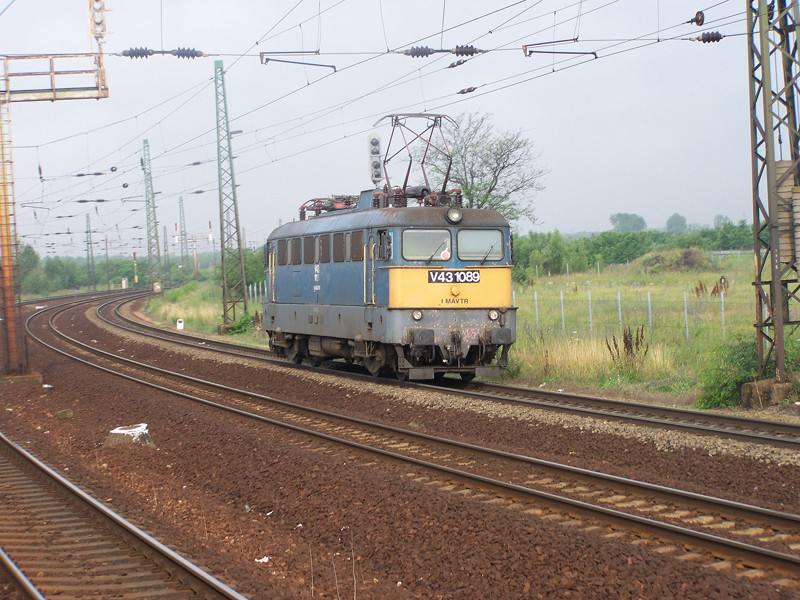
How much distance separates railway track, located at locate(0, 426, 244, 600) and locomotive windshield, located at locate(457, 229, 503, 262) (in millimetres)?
8386

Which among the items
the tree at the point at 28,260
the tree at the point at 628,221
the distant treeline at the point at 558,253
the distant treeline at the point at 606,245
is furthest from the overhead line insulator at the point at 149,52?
the tree at the point at 628,221

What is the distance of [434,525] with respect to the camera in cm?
704

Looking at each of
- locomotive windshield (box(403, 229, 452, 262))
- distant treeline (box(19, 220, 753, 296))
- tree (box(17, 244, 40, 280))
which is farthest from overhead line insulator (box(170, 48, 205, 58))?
tree (box(17, 244, 40, 280))

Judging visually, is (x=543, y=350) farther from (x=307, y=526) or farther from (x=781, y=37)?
(x=307, y=526)

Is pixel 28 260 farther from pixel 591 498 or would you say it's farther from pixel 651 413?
pixel 591 498

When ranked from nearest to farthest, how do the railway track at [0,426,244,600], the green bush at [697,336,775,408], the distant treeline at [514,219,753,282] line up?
the railway track at [0,426,244,600]
the green bush at [697,336,775,408]
the distant treeline at [514,219,753,282]

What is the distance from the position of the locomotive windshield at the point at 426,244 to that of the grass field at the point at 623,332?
323cm

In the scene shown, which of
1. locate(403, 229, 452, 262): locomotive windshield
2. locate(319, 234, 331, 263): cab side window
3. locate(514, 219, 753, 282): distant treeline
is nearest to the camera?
locate(403, 229, 452, 262): locomotive windshield

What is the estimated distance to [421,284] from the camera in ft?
49.0

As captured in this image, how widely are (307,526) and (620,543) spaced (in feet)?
9.15

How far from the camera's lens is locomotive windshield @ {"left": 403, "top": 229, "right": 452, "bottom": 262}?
1495 cm

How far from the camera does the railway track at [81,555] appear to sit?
231 inches

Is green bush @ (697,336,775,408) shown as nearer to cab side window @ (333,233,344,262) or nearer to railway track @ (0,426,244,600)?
cab side window @ (333,233,344,262)

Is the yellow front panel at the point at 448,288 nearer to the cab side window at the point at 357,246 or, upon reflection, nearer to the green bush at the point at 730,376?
the cab side window at the point at 357,246
